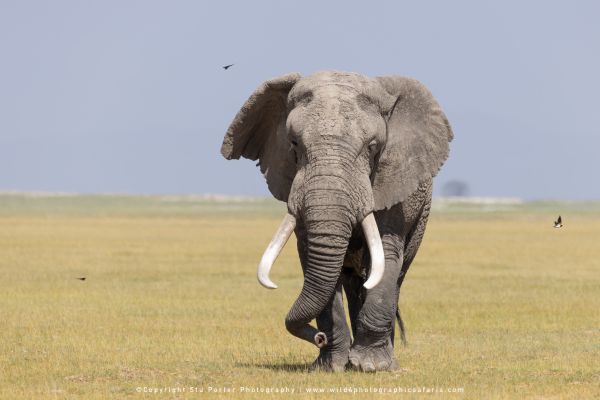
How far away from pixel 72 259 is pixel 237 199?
419ft

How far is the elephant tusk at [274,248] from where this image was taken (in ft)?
41.7

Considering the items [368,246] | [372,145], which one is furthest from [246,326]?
[368,246]

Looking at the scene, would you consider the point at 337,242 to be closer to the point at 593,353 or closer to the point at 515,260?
the point at 593,353

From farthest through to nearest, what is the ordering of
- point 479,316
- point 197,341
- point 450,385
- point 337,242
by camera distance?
1. point 479,316
2. point 197,341
3. point 450,385
4. point 337,242

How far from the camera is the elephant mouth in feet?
42.4

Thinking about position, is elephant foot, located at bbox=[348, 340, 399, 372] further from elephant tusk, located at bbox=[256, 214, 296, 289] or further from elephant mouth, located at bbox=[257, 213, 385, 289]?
elephant tusk, located at bbox=[256, 214, 296, 289]

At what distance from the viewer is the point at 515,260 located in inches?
1734

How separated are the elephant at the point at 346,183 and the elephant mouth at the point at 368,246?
0.01 meters

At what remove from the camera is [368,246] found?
13.5 m

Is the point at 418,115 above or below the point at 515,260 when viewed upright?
above

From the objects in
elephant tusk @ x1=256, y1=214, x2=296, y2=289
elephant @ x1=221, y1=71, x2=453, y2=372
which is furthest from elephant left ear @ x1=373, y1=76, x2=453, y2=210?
elephant tusk @ x1=256, y1=214, x2=296, y2=289

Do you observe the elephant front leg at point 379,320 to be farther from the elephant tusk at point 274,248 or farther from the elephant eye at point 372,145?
the elephant tusk at point 274,248

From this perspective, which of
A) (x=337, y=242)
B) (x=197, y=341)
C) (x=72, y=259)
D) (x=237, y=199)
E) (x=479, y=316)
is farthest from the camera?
(x=237, y=199)

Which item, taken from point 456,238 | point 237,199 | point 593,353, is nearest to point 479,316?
point 593,353
